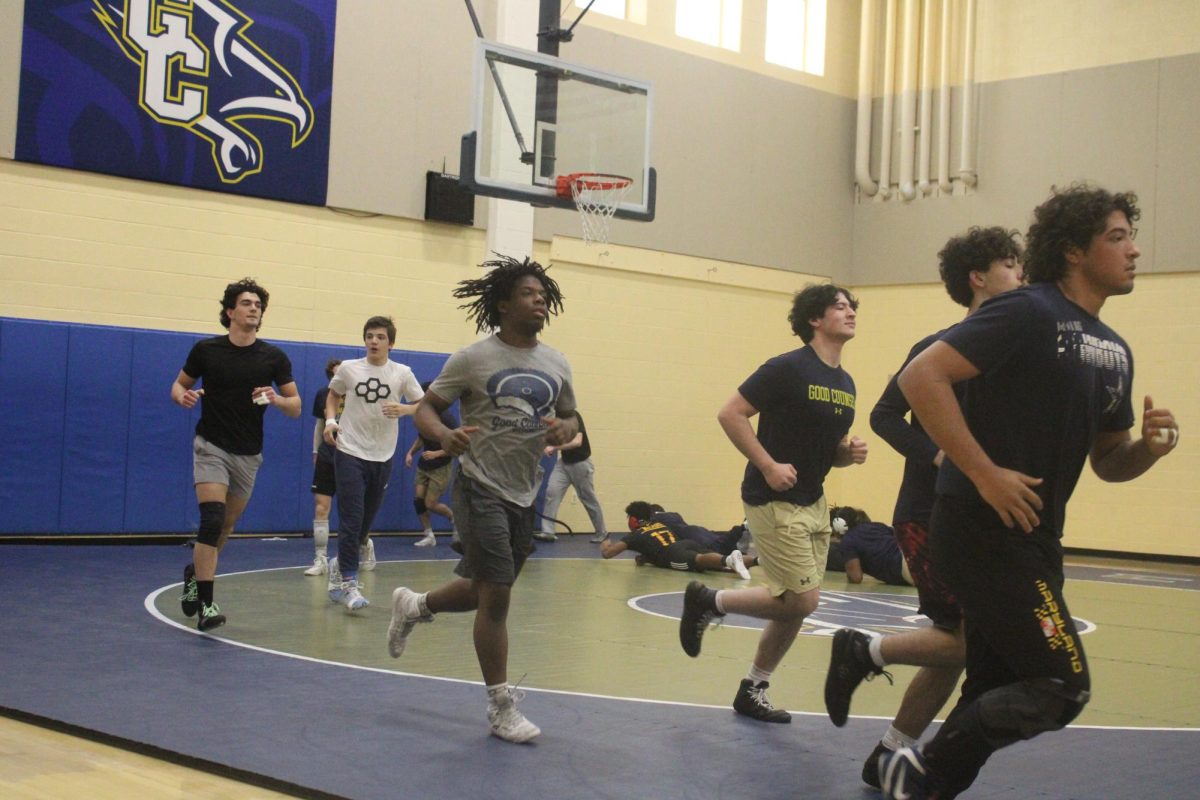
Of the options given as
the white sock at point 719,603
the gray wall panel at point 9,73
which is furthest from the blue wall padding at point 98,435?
the white sock at point 719,603

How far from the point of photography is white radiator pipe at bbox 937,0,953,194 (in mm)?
18984

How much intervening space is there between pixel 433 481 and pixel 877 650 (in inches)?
415

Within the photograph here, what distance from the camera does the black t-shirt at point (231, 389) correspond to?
8.05m

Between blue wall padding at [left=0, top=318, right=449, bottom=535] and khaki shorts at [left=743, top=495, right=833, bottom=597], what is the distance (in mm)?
9181

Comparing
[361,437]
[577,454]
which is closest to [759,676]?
[361,437]

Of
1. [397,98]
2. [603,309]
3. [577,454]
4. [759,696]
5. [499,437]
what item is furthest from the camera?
[603,309]

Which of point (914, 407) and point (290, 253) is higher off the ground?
point (290, 253)

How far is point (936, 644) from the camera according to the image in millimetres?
4754

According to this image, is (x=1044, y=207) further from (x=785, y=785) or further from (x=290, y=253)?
(x=290, y=253)

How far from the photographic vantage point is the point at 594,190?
13398mm

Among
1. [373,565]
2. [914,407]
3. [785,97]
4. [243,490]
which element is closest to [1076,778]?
[914,407]

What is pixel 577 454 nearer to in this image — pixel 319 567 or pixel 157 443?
pixel 157 443

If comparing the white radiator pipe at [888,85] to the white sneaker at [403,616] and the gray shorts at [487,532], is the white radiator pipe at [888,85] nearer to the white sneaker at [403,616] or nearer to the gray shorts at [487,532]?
the white sneaker at [403,616]

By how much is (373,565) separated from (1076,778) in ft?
24.6
